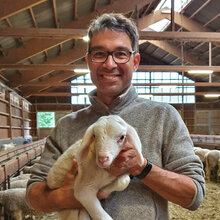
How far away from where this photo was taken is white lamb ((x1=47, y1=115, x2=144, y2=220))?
116 cm

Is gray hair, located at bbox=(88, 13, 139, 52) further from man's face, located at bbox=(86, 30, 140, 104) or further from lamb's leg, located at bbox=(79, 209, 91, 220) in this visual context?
lamb's leg, located at bbox=(79, 209, 91, 220)

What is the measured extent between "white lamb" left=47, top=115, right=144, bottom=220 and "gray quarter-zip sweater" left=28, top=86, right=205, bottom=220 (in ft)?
0.37

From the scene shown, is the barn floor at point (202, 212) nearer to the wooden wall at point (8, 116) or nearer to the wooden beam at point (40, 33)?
the wooden beam at point (40, 33)

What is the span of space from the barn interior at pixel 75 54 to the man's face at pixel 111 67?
1.00m

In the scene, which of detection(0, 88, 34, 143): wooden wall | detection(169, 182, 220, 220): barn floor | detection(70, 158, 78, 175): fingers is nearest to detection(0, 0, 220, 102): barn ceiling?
detection(0, 88, 34, 143): wooden wall

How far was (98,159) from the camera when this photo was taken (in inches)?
43.5

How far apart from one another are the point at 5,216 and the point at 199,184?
131 inches

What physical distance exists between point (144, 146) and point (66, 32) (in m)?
5.85

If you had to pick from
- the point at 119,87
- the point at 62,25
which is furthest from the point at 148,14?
the point at 119,87

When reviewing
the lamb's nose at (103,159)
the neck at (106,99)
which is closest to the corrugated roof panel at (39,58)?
the neck at (106,99)

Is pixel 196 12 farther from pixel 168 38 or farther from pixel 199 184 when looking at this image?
pixel 199 184

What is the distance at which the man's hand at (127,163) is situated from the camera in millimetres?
1169

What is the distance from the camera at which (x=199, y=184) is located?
51.1 inches

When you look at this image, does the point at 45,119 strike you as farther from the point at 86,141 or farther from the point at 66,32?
the point at 86,141
